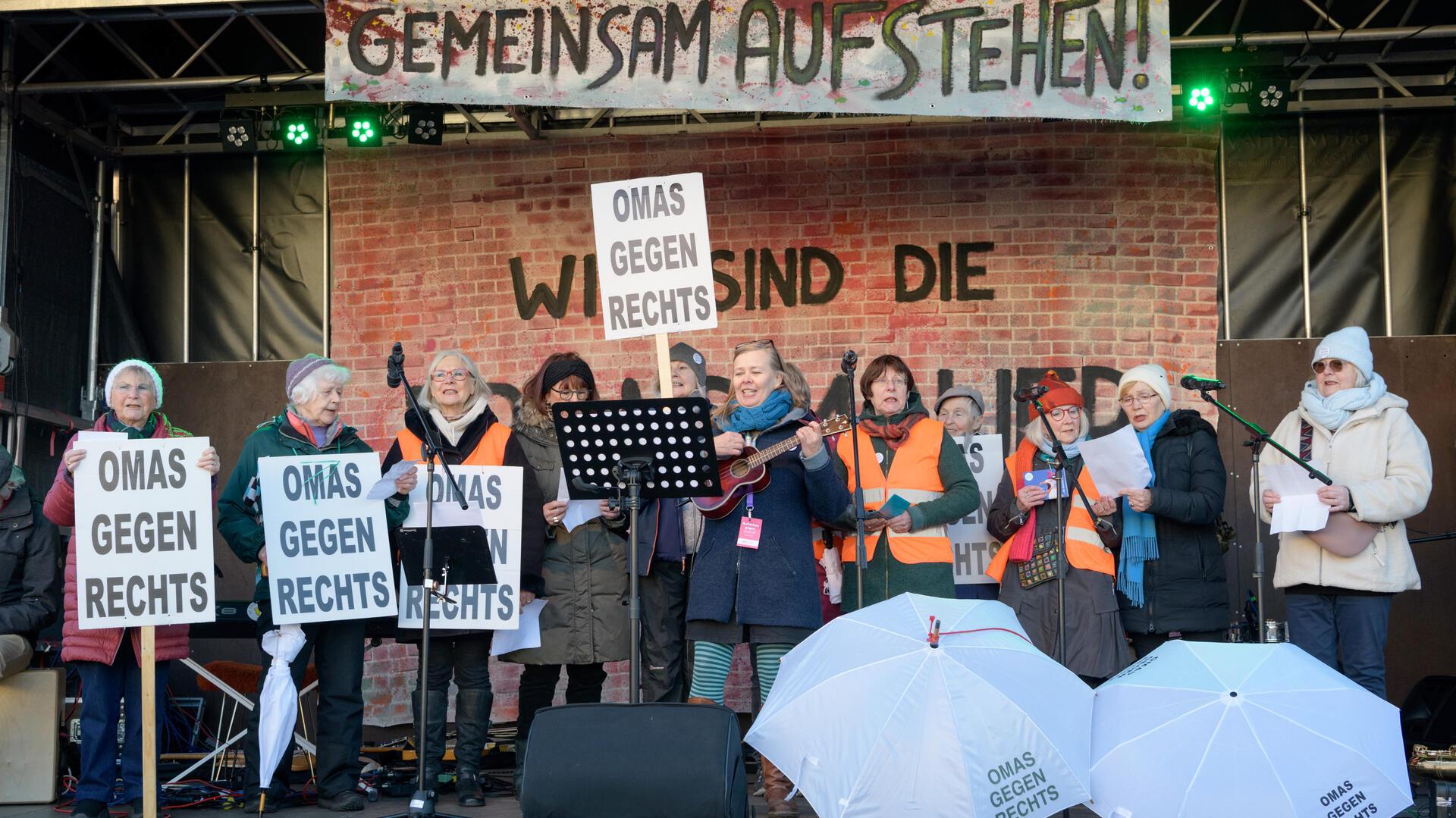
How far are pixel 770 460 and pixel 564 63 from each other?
2.82m

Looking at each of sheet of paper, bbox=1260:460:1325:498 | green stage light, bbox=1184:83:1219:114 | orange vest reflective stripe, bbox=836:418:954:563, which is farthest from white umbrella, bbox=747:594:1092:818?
green stage light, bbox=1184:83:1219:114

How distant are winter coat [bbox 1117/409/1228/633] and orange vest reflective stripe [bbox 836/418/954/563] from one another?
957 millimetres

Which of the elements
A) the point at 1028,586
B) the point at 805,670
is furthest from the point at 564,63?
the point at 805,670

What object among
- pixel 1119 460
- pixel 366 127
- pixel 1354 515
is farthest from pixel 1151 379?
pixel 366 127

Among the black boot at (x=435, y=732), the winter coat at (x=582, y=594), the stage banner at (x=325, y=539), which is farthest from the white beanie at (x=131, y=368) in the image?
the black boot at (x=435, y=732)

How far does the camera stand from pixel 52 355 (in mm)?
9703

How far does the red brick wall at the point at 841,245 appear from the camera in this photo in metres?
9.27

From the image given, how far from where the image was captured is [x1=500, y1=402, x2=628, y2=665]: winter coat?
21.4ft

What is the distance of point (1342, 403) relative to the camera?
6.43 meters

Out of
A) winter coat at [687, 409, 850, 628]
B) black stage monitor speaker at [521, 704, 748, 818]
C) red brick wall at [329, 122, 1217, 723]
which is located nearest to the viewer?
black stage monitor speaker at [521, 704, 748, 818]

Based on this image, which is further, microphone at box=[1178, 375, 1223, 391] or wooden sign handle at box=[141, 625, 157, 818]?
microphone at box=[1178, 375, 1223, 391]

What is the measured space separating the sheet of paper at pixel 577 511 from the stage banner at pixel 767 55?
2149mm

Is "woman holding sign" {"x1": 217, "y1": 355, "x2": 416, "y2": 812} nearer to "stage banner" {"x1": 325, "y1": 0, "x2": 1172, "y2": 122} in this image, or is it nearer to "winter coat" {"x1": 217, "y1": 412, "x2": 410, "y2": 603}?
"winter coat" {"x1": 217, "y1": 412, "x2": 410, "y2": 603}

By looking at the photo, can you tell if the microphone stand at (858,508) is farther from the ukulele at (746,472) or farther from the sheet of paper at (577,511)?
the sheet of paper at (577,511)
